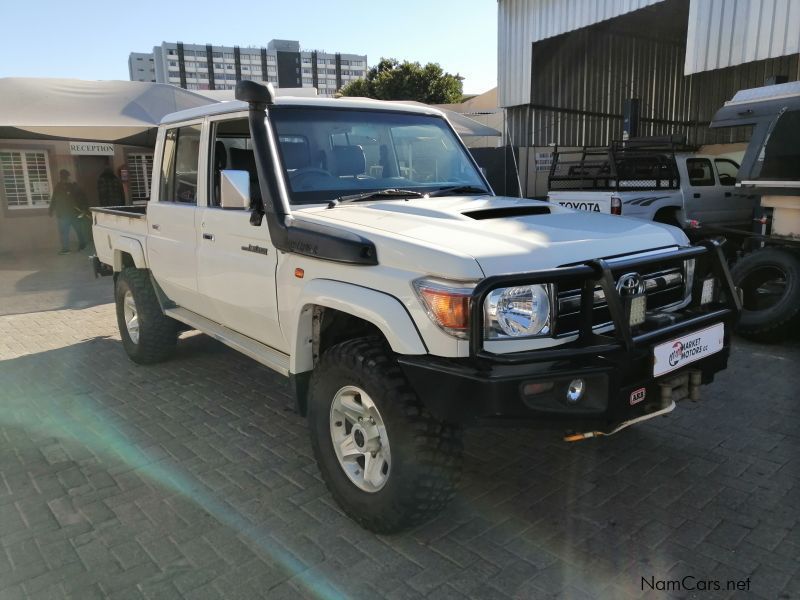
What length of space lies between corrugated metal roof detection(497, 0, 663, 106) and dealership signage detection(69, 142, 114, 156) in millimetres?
10217

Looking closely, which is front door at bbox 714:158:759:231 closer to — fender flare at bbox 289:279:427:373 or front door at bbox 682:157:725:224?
front door at bbox 682:157:725:224

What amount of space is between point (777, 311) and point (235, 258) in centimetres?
502

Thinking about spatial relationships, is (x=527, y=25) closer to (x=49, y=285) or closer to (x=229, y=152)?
(x=49, y=285)

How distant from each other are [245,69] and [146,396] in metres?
147

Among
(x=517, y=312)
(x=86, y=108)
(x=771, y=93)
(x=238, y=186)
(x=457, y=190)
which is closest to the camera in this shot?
(x=517, y=312)

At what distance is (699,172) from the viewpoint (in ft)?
32.9

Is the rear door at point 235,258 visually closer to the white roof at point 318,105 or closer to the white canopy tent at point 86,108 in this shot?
the white roof at point 318,105

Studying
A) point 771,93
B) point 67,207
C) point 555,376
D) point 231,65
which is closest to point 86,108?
point 67,207

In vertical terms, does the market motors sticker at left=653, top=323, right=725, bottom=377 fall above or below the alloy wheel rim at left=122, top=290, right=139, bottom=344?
above

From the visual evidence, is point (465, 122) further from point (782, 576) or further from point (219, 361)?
point (782, 576)

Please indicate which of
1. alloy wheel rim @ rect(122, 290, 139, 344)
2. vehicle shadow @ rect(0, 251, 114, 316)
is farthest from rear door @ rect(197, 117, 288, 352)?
vehicle shadow @ rect(0, 251, 114, 316)

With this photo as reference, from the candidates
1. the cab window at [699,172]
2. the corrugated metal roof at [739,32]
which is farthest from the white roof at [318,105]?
the corrugated metal roof at [739,32]

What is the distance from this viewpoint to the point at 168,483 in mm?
3471

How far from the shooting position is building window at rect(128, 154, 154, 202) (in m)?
16.5
